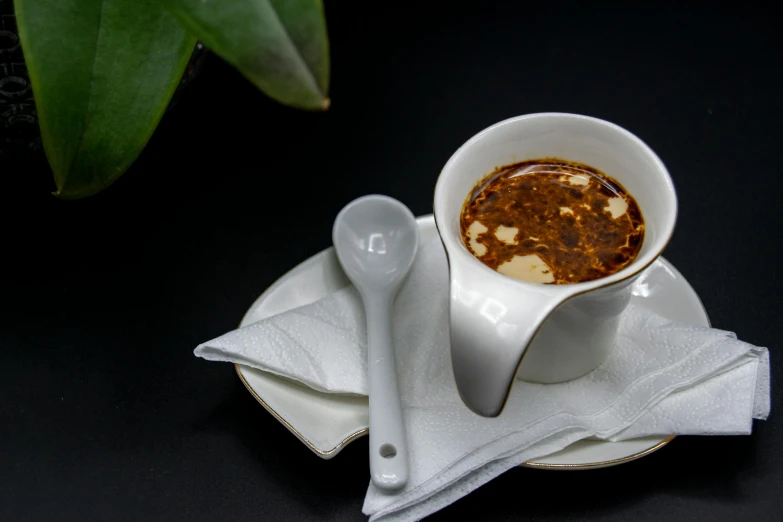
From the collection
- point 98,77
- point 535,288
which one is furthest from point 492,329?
point 98,77

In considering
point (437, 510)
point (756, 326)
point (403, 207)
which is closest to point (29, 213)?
point (403, 207)

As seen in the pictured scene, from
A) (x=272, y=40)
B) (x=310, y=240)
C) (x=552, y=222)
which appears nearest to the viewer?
(x=272, y=40)

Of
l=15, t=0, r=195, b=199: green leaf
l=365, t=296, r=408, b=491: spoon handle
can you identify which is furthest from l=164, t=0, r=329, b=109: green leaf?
l=365, t=296, r=408, b=491: spoon handle

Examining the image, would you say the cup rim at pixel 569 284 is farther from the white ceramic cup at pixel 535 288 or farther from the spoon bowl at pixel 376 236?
the spoon bowl at pixel 376 236

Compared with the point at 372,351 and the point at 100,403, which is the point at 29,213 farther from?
the point at 372,351

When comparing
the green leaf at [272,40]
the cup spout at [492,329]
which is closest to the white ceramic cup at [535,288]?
the cup spout at [492,329]

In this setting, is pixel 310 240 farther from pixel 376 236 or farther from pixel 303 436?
pixel 303 436
